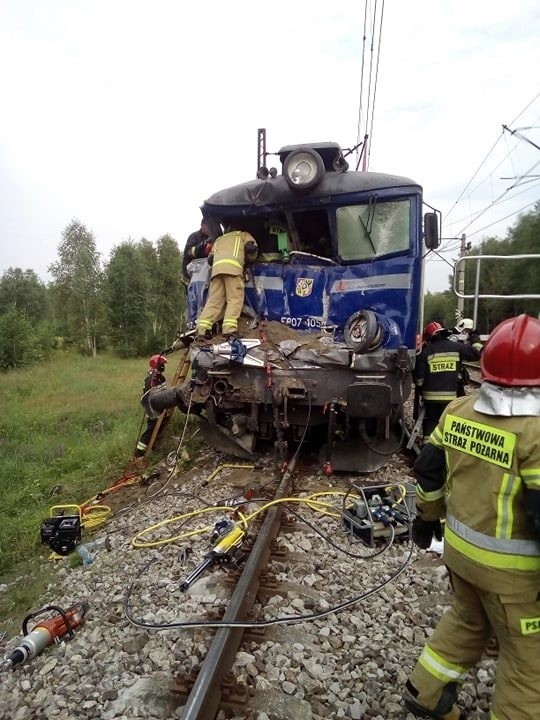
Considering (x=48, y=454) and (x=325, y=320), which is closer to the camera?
(x=325, y=320)

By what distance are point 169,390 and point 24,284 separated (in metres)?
42.8

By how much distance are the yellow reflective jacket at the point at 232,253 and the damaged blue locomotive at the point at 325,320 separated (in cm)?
22

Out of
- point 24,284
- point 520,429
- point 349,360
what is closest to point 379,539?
point 349,360

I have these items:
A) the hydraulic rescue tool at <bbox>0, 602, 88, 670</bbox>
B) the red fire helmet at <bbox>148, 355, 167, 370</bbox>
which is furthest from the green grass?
the red fire helmet at <bbox>148, 355, 167, 370</bbox>

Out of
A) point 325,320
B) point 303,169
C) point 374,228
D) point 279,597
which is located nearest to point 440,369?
point 325,320

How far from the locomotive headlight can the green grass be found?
3.94 metres

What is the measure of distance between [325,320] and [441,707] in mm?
3977

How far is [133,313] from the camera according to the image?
33.6 m

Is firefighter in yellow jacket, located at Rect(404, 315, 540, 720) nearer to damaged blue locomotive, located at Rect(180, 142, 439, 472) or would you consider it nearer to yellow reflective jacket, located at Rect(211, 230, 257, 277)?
damaged blue locomotive, located at Rect(180, 142, 439, 472)

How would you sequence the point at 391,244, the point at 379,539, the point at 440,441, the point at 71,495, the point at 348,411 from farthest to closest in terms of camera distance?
the point at 71,495 → the point at 391,244 → the point at 348,411 → the point at 379,539 → the point at 440,441

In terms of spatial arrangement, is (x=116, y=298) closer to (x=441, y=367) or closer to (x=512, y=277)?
(x=512, y=277)

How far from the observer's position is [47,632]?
273 centimetres

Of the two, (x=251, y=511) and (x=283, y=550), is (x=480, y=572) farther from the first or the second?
(x=251, y=511)

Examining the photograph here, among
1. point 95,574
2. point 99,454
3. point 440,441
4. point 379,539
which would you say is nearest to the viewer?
point 440,441
